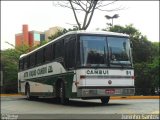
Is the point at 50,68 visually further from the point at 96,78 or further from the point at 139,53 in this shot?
the point at 139,53

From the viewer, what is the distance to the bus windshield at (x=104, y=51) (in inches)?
705

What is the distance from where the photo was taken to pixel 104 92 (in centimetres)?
1794

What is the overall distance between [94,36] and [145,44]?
105ft

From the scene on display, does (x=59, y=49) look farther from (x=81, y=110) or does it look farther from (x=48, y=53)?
(x=81, y=110)

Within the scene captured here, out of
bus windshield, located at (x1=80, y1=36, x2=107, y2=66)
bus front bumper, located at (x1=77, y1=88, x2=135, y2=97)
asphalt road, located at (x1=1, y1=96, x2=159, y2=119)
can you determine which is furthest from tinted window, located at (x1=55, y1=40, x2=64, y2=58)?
bus front bumper, located at (x1=77, y1=88, x2=135, y2=97)

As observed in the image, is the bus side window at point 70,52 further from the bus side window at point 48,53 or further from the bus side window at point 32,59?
the bus side window at point 32,59

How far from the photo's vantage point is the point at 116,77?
60.0 ft

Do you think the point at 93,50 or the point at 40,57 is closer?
the point at 93,50

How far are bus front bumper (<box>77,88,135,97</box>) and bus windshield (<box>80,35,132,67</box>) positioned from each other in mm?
977

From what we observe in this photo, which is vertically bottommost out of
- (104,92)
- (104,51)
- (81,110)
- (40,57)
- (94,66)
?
(81,110)

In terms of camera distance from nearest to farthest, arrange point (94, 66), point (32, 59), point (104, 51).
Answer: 1. point (94, 66)
2. point (104, 51)
3. point (32, 59)

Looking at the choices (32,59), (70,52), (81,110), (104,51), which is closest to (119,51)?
(104,51)

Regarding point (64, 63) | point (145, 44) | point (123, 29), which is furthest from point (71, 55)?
point (123, 29)

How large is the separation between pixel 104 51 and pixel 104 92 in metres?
1.65
